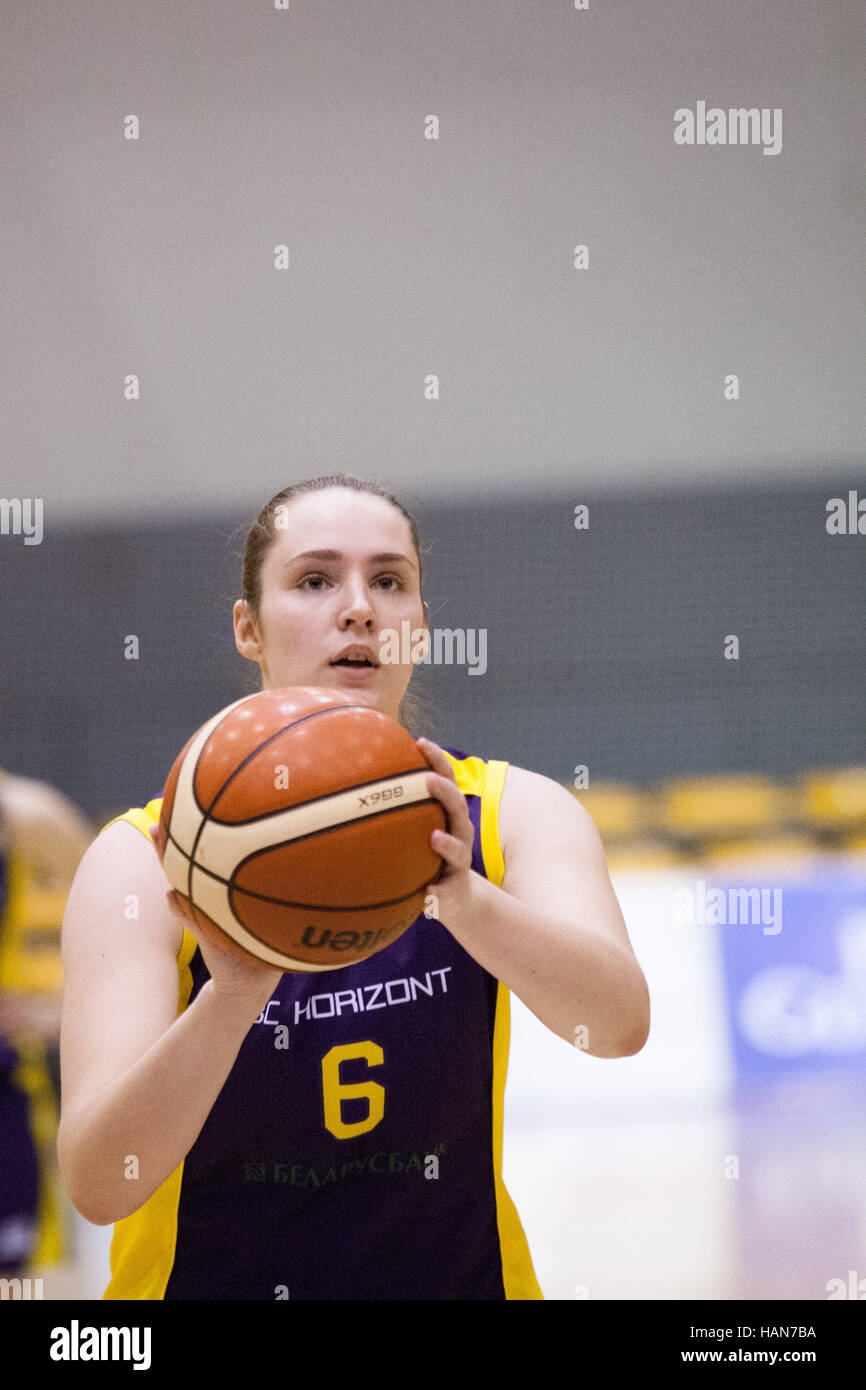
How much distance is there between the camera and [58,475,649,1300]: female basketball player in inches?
50.6

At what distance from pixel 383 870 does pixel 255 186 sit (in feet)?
13.2

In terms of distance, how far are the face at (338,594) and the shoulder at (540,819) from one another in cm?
19

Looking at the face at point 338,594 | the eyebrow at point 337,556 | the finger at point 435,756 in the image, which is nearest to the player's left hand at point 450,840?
the finger at point 435,756

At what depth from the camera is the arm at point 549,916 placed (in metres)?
1.19

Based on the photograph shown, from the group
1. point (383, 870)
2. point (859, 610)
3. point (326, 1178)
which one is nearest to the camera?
point (383, 870)

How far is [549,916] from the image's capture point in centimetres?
130

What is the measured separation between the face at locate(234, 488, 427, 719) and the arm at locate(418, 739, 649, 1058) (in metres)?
0.22

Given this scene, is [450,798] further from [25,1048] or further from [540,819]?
[25,1048]

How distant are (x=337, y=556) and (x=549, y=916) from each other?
53cm

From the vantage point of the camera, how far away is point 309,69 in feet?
14.7

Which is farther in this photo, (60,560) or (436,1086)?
(60,560)

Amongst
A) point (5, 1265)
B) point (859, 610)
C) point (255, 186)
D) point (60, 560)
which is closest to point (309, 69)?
point (255, 186)

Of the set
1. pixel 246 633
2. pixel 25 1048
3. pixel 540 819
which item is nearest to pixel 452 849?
pixel 540 819

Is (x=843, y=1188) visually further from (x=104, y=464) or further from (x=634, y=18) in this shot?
(x=634, y=18)
